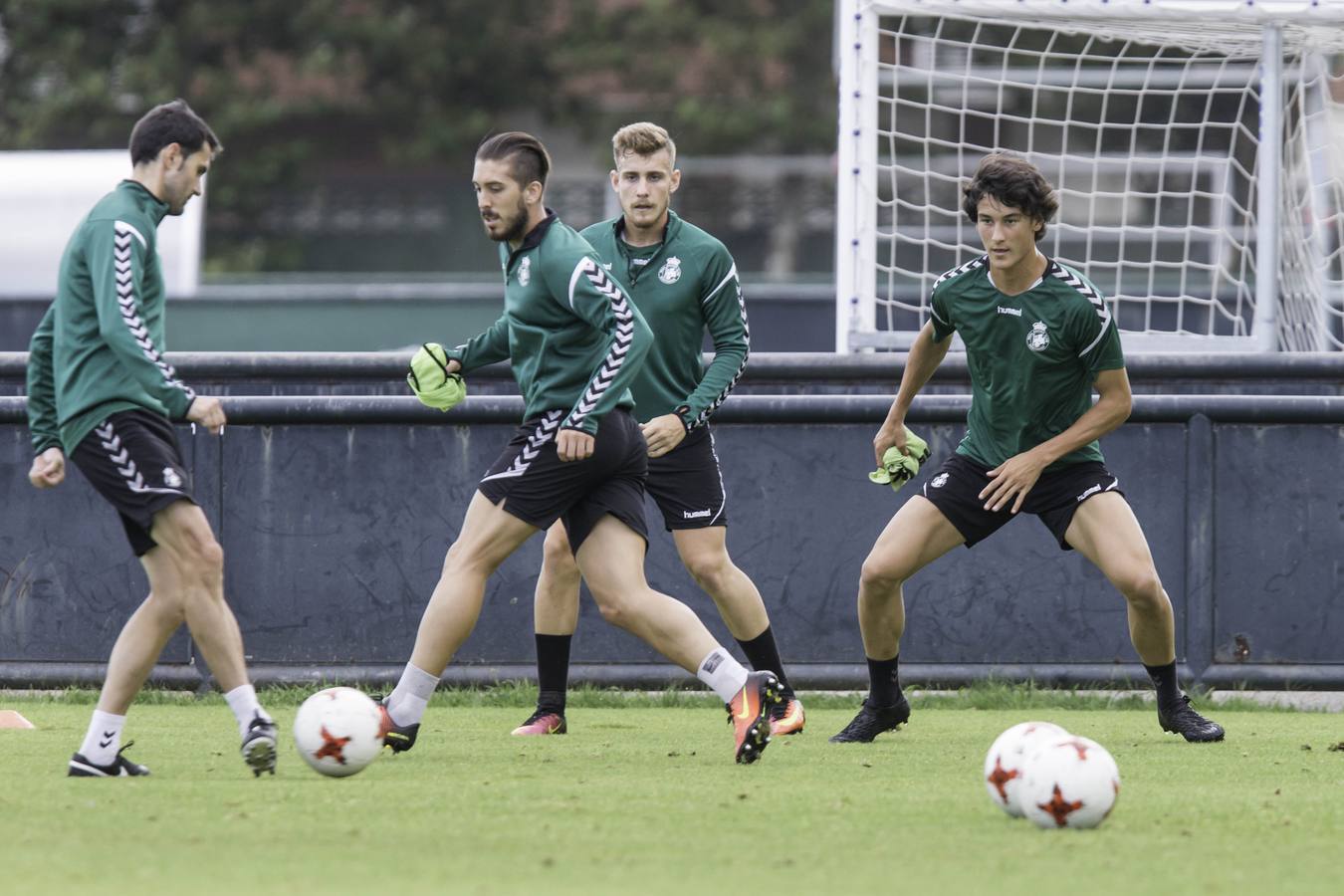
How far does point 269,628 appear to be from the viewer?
376 inches

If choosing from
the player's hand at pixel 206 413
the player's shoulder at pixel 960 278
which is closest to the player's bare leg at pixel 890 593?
the player's shoulder at pixel 960 278

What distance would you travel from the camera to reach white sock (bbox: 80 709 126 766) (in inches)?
249

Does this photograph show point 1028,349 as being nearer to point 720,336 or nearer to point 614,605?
point 720,336

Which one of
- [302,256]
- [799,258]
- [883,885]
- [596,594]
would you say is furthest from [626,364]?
[302,256]

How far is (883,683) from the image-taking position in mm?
7852

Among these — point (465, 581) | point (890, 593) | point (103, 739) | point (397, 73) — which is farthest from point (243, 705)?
point (397, 73)

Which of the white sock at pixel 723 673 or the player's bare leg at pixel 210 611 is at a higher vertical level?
the player's bare leg at pixel 210 611

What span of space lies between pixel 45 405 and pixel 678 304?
2.42 meters

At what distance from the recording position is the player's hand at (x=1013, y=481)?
7.37 m

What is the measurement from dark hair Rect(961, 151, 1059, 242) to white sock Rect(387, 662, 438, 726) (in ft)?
8.26

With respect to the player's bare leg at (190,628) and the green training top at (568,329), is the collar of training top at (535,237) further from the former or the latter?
the player's bare leg at (190,628)

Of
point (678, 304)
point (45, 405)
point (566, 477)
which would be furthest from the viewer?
point (678, 304)

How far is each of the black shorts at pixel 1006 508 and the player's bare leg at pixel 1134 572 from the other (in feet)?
0.13

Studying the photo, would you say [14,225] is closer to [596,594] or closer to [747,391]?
[747,391]
